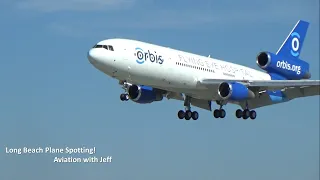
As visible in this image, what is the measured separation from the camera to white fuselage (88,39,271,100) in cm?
5603

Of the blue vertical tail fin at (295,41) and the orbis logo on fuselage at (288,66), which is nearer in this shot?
the orbis logo on fuselage at (288,66)

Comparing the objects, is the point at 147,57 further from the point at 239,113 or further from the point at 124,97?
the point at 239,113

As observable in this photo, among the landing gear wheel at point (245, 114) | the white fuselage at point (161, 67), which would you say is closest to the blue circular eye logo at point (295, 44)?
the white fuselage at point (161, 67)

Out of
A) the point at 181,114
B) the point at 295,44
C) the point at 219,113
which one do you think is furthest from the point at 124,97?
the point at 295,44

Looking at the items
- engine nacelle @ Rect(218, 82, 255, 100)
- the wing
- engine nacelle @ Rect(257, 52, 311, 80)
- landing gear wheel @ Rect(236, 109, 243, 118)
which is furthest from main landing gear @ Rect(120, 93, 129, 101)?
engine nacelle @ Rect(257, 52, 311, 80)

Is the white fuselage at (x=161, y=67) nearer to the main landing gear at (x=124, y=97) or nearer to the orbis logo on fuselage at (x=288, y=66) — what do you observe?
the main landing gear at (x=124, y=97)

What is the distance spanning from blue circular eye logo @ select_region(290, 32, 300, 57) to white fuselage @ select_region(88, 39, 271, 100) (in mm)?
10182

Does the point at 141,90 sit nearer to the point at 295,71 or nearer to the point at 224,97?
the point at 224,97

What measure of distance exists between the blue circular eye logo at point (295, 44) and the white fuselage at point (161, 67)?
33.4 ft

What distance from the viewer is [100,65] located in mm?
55656

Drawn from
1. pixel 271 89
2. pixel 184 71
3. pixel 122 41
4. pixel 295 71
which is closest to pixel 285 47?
pixel 295 71

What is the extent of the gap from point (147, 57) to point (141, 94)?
5848 millimetres

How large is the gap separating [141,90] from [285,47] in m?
16.1

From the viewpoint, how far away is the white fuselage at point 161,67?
184 ft
